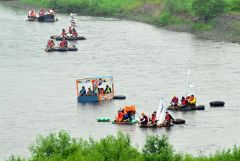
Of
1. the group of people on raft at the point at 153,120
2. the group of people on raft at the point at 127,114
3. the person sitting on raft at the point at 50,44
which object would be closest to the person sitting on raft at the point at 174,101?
the group of people on raft at the point at 153,120

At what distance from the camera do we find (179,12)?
135 m

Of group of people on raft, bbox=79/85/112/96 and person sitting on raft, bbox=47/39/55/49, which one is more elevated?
person sitting on raft, bbox=47/39/55/49

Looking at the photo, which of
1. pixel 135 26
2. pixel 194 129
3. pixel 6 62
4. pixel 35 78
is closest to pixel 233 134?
pixel 194 129

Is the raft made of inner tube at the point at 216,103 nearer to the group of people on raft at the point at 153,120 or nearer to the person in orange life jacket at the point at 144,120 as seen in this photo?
the group of people on raft at the point at 153,120

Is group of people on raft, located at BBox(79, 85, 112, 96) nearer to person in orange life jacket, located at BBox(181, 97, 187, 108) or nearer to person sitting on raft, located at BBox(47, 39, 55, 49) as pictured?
person in orange life jacket, located at BBox(181, 97, 187, 108)

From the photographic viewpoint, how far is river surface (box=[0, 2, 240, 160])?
7325 centimetres

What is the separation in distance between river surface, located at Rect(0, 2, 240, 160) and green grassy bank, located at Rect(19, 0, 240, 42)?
9.48 feet

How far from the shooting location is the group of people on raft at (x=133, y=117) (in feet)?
245

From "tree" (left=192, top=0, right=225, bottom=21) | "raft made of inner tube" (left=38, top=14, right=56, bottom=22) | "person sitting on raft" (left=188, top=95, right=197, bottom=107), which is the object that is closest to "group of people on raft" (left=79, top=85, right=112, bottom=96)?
"person sitting on raft" (left=188, top=95, right=197, bottom=107)

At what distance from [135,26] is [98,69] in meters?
35.5

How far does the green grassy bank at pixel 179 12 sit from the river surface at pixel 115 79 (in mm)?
2889

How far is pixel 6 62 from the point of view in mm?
105312

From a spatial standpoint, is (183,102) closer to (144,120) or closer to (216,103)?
(216,103)

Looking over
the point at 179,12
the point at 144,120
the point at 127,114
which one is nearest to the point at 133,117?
the point at 127,114
